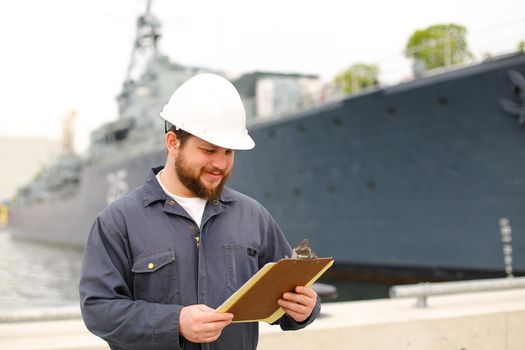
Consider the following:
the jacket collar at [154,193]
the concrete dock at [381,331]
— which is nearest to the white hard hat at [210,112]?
the jacket collar at [154,193]

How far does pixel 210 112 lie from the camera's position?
1.54 meters

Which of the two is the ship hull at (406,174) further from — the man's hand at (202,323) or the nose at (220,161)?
the man's hand at (202,323)

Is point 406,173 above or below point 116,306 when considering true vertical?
above

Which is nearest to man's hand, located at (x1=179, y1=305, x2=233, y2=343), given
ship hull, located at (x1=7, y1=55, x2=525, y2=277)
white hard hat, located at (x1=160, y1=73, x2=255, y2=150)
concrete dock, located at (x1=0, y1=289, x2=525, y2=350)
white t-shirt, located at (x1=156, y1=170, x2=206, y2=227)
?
white t-shirt, located at (x1=156, y1=170, x2=206, y2=227)

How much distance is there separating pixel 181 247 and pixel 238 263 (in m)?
0.19

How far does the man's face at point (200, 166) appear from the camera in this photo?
155 centimetres

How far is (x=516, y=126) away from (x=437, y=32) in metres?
24.9

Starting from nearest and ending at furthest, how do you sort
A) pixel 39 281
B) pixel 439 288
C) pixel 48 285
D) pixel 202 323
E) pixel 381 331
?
pixel 202 323, pixel 381 331, pixel 439 288, pixel 48 285, pixel 39 281

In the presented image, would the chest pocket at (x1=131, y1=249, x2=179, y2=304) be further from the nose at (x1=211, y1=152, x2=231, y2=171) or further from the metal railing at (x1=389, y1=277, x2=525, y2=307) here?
the metal railing at (x1=389, y1=277, x2=525, y2=307)

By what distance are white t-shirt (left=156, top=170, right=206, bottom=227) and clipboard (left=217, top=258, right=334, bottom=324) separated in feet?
0.99

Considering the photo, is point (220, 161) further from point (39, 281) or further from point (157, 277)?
point (39, 281)

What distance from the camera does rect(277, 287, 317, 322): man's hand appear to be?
1.50 m

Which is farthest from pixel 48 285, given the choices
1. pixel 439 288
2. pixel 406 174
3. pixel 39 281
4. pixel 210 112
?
pixel 210 112

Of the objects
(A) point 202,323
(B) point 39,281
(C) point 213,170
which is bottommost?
Answer: (B) point 39,281
